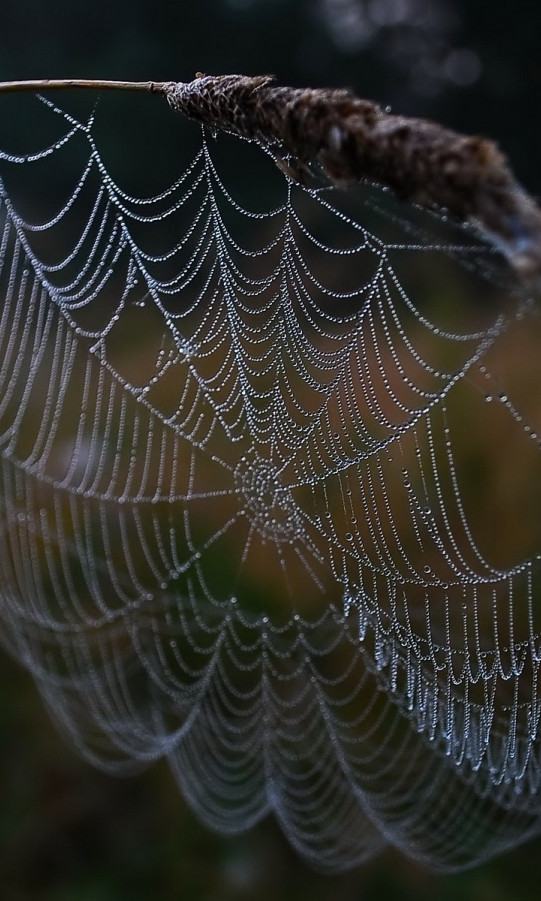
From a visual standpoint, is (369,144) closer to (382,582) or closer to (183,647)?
(382,582)

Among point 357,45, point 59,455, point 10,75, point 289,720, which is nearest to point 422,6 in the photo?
point 357,45

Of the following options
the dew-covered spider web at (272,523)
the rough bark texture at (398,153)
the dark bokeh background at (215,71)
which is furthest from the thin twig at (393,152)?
the dark bokeh background at (215,71)

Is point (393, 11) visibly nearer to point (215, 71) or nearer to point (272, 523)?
point (215, 71)

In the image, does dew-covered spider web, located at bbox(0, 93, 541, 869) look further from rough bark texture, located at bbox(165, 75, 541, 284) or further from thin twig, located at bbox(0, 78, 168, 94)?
rough bark texture, located at bbox(165, 75, 541, 284)

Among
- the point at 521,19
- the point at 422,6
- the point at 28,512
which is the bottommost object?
the point at 28,512

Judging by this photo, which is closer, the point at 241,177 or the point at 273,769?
the point at 273,769

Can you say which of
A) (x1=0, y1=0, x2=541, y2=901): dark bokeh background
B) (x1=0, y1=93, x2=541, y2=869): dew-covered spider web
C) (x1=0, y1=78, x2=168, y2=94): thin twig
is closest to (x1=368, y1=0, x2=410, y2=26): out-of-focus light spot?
(x1=0, y1=0, x2=541, y2=901): dark bokeh background

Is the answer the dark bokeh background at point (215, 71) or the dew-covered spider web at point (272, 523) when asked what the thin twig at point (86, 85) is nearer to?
the dew-covered spider web at point (272, 523)

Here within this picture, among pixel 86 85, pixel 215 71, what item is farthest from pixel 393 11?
pixel 86 85
